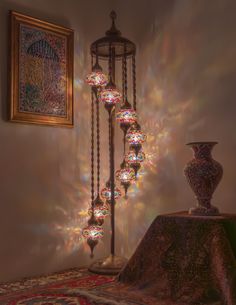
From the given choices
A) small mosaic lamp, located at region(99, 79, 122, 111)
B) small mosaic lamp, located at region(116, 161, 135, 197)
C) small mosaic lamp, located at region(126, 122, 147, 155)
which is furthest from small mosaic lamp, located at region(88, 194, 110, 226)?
small mosaic lamp, located at region(99, 79, 122, 111)

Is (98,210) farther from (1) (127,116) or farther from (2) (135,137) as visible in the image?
(1) (127,116)

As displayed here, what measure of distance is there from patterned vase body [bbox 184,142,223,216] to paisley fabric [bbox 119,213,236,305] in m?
0.18

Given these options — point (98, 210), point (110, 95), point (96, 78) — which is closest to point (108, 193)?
point (98, 210)

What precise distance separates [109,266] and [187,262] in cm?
87

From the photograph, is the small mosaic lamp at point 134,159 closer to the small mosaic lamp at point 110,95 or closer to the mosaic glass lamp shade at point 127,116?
the mosaic glass lamp shade at point 127,116

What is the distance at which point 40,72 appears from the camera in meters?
3.03

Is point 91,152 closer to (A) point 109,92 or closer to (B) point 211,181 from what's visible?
(A) point 109,92

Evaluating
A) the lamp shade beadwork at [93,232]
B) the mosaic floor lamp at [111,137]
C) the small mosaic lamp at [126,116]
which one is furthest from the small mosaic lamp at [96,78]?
the lamp shade beadwork at [93,232]

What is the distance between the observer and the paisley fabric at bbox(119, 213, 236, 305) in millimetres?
2109

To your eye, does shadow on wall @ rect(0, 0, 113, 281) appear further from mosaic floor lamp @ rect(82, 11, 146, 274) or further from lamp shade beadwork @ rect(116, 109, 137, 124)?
lamp shade beadwork @ rect(116, 109, 137, 124)

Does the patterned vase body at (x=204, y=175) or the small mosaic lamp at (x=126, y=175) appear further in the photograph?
the small mosaic lamp at (x=126, y=175)

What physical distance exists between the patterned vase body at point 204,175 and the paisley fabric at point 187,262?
0.18m

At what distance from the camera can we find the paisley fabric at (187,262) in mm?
2109

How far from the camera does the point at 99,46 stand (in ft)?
10.1
